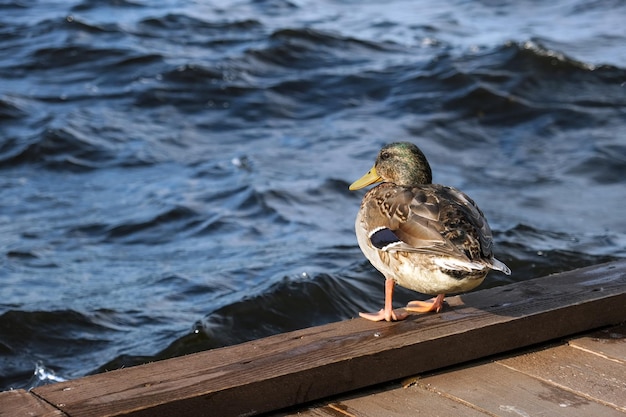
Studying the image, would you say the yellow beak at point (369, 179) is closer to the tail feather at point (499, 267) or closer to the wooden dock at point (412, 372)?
the wooden dock at point (412, 372)

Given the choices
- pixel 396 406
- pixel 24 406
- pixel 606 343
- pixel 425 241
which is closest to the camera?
pixel 24 406

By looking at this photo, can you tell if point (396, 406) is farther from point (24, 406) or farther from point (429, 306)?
point (24, 406)

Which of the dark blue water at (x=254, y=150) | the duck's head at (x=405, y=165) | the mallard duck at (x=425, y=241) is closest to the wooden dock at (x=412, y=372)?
the mallard duck at (x=425, y=241)

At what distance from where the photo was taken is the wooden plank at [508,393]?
3541 mm

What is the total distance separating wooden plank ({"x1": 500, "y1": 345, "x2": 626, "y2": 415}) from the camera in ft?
12.1

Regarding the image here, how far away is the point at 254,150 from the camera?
11.4 metres

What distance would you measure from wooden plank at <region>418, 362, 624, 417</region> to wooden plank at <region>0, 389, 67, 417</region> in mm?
1325

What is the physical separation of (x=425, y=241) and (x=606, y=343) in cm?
83

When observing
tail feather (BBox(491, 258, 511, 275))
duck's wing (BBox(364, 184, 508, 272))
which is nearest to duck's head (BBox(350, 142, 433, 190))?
duck's wing (BBox(364, 184, 508, 272))

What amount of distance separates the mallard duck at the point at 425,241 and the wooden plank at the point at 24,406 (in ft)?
4.56

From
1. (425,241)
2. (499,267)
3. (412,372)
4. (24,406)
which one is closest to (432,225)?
(425,241)

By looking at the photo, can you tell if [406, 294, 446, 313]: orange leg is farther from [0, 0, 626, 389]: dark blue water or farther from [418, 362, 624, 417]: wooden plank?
[0, 0, 626, 389]: dark blue water

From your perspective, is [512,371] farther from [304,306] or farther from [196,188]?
[196,188]

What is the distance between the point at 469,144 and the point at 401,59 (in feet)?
12.5
